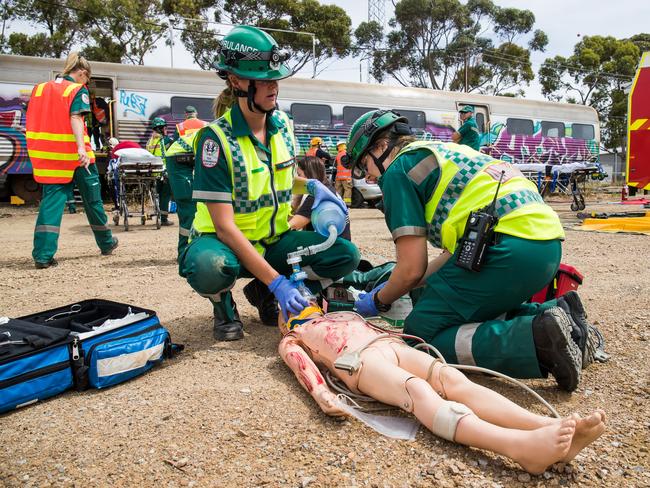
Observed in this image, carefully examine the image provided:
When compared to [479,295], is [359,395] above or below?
below

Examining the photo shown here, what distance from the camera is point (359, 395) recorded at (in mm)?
2205

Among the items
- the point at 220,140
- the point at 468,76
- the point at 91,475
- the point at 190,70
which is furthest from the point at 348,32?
the point at 91,475

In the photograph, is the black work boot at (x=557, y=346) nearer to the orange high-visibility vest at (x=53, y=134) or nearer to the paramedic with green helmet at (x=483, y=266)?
the paramedic with green helmet at (x=483, y=266)

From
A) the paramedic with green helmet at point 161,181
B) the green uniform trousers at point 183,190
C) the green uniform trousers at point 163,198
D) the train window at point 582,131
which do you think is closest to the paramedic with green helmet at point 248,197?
the green uniform trousers at point 183,190

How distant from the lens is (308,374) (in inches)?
89.9

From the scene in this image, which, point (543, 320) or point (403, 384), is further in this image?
point (543, 320)

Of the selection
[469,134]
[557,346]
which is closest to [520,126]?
[469,134]

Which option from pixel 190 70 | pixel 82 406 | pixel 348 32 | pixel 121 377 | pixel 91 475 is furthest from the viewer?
pixel 348 32

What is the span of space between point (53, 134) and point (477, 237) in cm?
491

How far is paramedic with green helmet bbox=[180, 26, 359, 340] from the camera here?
2.97 m

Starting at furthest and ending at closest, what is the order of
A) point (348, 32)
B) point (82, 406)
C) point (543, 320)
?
point (348, 32)
point (82, 406)
point (543, 320)

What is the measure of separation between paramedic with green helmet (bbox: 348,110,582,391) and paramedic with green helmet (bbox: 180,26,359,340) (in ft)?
2.26

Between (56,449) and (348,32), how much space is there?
27742 millimetres

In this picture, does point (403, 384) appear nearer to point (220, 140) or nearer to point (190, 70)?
point (220, 140)
